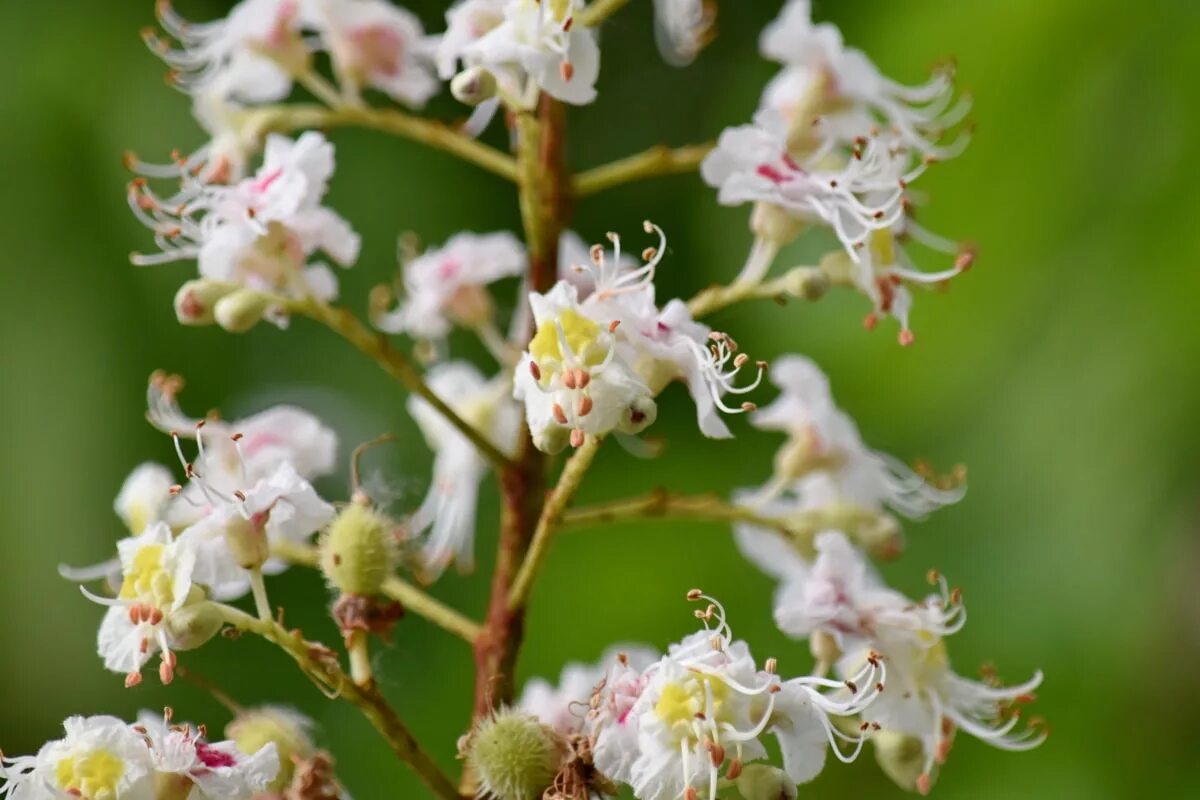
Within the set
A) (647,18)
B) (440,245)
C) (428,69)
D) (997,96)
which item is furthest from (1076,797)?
(647,18)

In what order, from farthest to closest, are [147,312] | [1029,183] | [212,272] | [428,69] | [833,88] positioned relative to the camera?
[147,312]
[1029,183]
[428,69]
[833,88]
[212,272]

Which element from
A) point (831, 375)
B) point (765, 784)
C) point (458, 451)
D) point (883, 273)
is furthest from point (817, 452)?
point (831, 375)

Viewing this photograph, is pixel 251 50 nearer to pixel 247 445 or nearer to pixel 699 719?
pixel 247 445

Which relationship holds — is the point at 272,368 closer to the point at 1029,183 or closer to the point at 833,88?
the point at 1029,183

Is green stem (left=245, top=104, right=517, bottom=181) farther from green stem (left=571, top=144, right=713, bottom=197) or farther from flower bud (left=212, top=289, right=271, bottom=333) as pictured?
flower bud (left=212, top=289, right=271, bottom=333)

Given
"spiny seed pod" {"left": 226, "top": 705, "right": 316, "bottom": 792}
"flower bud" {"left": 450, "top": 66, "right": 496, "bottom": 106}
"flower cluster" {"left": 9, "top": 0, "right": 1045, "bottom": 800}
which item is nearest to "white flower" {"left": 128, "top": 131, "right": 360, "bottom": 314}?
"flower cluster" {"left": 9, "top": 0, "right": 1045, "bottom": 800}
